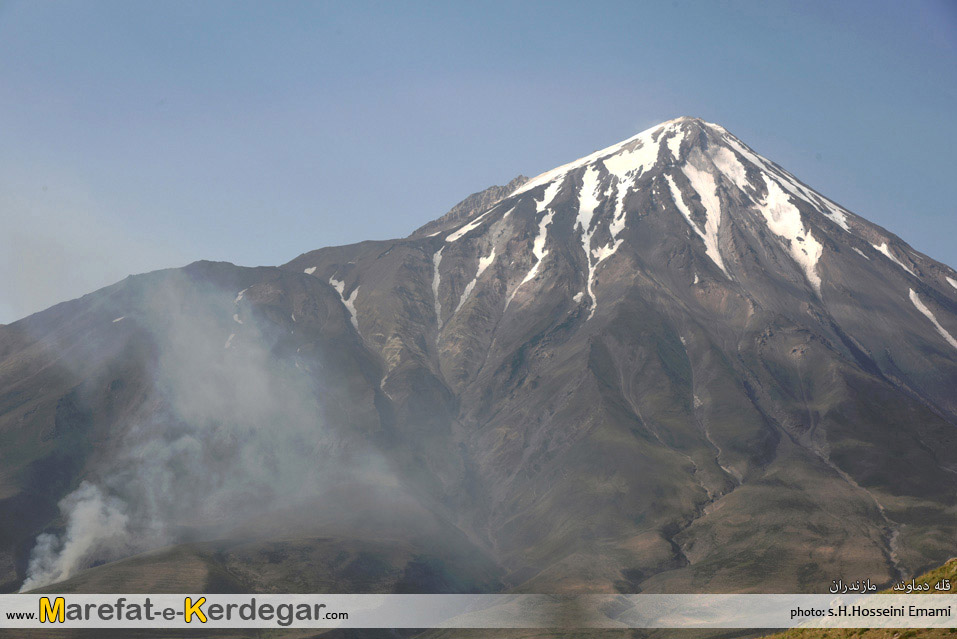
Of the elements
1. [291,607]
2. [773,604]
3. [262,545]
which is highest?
[262,545]

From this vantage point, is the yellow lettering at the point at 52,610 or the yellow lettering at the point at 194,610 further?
the yellow lettering at the point at 194,610

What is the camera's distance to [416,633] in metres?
172

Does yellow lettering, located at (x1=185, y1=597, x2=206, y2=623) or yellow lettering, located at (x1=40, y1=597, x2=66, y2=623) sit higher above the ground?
yellow lettering, located at (x1=40, y1=597, x2=66, y2=623)

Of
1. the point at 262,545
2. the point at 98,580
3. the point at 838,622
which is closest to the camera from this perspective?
the point at 838,622

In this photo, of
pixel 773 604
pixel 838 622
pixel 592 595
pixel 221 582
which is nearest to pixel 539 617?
pixel 592 595

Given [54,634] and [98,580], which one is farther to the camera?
[98,580]

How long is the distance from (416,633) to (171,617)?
47306 mm

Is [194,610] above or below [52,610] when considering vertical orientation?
below

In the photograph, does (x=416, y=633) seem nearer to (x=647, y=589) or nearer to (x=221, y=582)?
(x=221, y=582)

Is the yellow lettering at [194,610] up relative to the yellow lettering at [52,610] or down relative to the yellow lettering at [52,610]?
down

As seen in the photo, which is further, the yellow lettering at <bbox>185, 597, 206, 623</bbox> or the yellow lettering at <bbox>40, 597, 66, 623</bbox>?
the yellow lettering at <bbox>185, 597, 206, 623</bbox>

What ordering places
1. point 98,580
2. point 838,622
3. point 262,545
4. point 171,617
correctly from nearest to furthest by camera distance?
1. point 838,622
2. point 171,617
3. point 98,580
4. point 262,545

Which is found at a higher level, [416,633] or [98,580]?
[98,580]

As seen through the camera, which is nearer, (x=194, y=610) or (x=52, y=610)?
(x=52, y=610)
